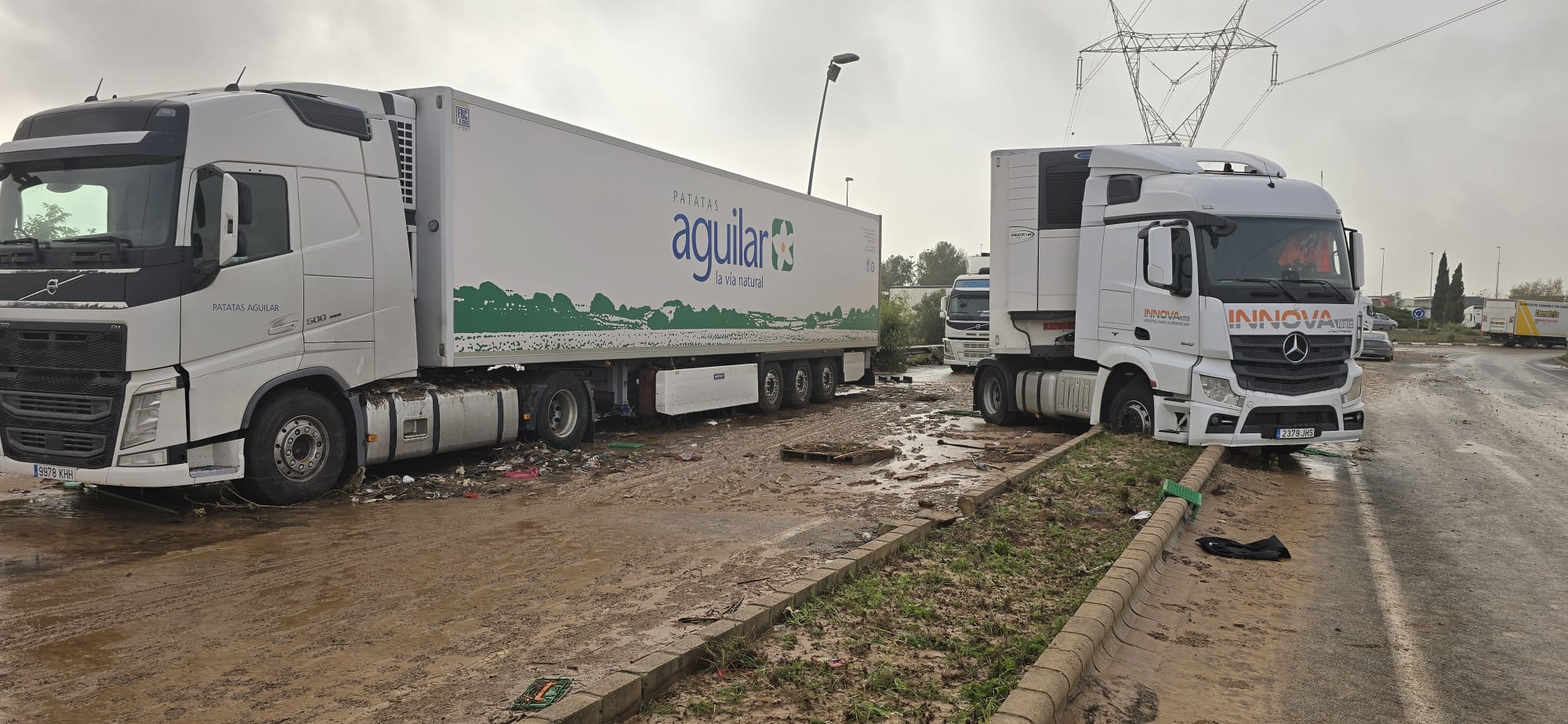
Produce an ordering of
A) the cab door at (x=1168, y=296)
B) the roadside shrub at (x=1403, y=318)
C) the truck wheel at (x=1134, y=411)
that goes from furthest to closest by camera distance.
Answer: the roadside shrub at (x=1403, y=318), the truck wheel at (x=1134, y=411), the cab door at (x=1168, y=296)

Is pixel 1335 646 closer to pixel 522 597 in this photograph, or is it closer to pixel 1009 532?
pixel 1009 532

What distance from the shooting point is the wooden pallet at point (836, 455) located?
11.0 metres

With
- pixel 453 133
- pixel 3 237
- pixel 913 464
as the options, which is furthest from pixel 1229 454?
pixel 3 237

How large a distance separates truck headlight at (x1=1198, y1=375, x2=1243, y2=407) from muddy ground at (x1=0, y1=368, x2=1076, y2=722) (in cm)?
259

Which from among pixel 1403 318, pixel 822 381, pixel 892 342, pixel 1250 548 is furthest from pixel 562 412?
pixel 1403 318

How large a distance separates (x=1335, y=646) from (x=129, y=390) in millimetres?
7978

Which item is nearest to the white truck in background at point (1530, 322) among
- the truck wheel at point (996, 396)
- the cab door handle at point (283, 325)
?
the truck wheel at point (996, 396)

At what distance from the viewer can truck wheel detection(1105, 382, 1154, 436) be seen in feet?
39.0

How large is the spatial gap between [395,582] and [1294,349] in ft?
30.6

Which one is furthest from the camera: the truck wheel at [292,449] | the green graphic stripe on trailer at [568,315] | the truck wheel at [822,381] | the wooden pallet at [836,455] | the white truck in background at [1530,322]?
the white truck in background at [1530,322]

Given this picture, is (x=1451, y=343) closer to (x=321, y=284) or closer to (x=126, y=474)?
(x=321, y=284)

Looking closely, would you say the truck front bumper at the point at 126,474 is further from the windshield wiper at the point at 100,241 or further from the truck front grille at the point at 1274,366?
the truck front grille at the point at 1274,366

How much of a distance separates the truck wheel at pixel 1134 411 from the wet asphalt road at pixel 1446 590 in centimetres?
219

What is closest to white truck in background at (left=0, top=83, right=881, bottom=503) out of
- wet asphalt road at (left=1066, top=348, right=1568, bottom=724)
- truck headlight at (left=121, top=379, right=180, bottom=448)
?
truck headlight at (left=121, top=379, right=180, bottom=448)
